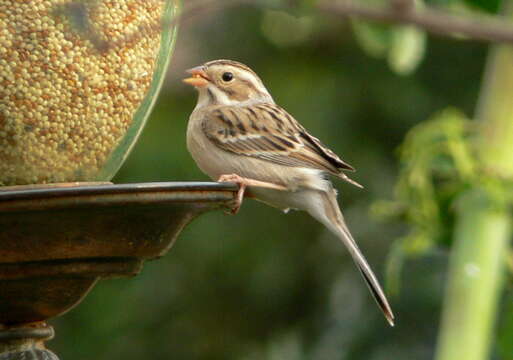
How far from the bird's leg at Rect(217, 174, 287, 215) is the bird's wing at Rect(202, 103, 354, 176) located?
0.15 m

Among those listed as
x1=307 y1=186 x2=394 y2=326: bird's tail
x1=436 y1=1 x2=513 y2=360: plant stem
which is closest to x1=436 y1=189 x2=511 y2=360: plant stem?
x1=436 y1=1 x2=513 y2=360: plant stem

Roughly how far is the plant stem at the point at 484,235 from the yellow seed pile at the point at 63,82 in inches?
49.2

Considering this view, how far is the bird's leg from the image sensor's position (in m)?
2.98

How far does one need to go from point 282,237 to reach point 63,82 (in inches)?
109

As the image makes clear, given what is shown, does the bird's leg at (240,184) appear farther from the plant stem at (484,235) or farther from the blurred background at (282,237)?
the blurred background at (282,237)

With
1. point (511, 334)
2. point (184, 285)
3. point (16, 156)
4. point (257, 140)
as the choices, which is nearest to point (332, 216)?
point (257, 140)

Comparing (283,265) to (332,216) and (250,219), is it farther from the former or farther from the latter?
(332,216)

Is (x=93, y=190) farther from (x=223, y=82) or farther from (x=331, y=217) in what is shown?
(x=223, y=82)

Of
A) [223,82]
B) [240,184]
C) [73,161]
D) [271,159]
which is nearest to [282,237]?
[223,82]

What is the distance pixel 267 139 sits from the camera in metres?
4.14

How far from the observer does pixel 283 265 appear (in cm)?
556

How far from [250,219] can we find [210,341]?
616mm

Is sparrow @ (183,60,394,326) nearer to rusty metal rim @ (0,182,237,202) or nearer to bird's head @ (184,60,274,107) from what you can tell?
bird's head @ (184,60,274,107)

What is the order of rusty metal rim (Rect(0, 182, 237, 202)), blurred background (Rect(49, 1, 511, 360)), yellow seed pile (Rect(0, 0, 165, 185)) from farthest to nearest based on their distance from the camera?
blurred background (Rect(49, 1, 511, 360)) < yellow seed pile (Rect(0, 0, 165, 185)) < rusty metal rim (Rect(0, 182, 237, 202))
